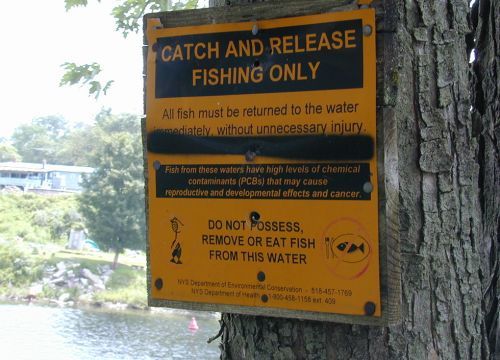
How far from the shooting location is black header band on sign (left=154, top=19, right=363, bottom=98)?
4.17ft

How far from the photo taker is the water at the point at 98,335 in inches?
741

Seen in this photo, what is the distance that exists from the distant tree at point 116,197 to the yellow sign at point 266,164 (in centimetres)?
2865

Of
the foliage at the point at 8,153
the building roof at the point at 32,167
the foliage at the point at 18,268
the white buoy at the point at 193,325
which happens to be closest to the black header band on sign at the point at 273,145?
the white buoy at the point at 193,325

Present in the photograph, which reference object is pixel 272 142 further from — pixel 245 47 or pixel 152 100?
pixel 152 100

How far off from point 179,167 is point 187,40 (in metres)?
0.31

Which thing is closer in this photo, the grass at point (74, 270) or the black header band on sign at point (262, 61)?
the black header band on sign at point (262, 61)

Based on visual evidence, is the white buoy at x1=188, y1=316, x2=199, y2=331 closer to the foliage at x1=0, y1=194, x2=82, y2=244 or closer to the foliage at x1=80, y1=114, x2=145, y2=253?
the foliage at x1=80, y1=114, x2=145, y2=253

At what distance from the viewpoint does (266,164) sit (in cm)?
133

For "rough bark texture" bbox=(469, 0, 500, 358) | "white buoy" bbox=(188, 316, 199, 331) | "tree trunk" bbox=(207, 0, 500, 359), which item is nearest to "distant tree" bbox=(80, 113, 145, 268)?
"white buoy" bbox=(188, 316, 199, 331)

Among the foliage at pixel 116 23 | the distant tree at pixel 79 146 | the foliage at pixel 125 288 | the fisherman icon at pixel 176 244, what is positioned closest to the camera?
the fisherman icon at pixel 176 244

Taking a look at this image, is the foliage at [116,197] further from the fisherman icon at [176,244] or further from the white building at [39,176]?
the fisherman icon at [176,244]

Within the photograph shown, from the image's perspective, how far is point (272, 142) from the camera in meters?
1.33

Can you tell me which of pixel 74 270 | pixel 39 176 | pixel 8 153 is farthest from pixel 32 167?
pixel 74 270

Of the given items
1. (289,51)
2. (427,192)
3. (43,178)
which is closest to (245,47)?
(289,51)
